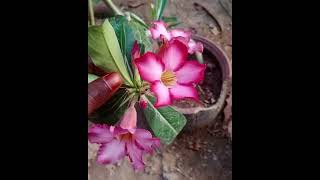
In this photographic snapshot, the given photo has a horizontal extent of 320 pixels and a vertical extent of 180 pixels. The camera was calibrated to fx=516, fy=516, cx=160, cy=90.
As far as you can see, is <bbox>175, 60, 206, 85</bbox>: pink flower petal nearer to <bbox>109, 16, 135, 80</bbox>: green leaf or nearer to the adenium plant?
the adenium plant

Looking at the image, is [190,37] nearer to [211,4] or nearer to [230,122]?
[211,4]

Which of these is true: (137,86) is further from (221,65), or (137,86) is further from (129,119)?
(221,65)

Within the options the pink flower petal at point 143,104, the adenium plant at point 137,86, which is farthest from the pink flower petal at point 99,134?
the pink flower petal at point 143,104

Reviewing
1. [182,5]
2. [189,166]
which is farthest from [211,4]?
[189,166]

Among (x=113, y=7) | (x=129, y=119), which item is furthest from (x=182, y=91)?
(x=113, y=7)

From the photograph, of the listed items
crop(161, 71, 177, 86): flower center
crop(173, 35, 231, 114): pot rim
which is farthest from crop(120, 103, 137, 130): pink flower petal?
crop(173, 35, 231, 114): pot rim

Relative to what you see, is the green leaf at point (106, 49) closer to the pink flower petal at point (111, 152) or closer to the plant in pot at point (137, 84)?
the plant in pot at point (137, 84)
